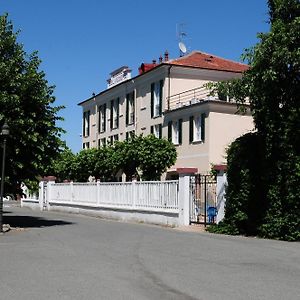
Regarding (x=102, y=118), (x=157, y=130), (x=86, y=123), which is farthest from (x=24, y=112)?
(x=86, y=123)

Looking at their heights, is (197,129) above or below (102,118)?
below

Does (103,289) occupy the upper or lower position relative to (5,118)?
lower

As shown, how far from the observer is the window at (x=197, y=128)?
36812 millimetres

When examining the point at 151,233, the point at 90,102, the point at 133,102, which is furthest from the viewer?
the point at 90,102

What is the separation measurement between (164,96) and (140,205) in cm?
1690

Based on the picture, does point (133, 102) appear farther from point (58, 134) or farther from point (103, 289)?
point (103, 289)

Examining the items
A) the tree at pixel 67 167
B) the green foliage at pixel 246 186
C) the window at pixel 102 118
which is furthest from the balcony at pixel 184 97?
the green foliage at pixel 246 186

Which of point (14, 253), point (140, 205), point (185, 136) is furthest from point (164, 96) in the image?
point (14, 253)

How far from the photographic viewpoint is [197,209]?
2323 cm

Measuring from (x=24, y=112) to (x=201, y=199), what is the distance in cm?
786

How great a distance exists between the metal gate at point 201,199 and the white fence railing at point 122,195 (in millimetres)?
767

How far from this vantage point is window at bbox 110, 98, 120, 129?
51.0 meters

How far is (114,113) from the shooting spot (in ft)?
170

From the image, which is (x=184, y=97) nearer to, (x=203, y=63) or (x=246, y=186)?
(x=203, y=63)
